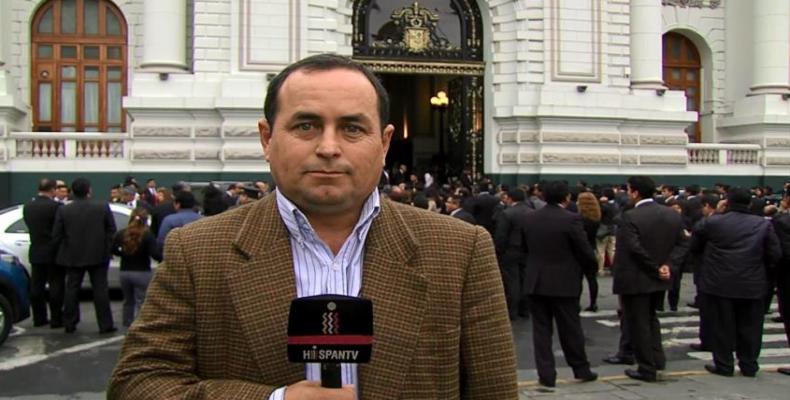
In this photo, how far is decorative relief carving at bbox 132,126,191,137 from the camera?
22.9 metres

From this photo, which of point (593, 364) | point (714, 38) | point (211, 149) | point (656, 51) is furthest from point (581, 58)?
point (593, 364)

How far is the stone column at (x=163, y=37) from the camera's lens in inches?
919

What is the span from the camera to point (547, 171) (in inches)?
974

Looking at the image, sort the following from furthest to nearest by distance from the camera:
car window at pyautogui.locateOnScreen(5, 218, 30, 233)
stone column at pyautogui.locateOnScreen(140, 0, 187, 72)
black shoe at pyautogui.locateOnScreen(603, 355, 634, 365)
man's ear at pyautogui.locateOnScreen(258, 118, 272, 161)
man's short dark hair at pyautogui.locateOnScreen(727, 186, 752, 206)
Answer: stone column at pyautogui.locateOnScreen(140, 0, 187, 72)
car window at pyautogui.locateOnScreen(5, 218, 30, 233)
black shoe at pyautogui.locateOnScreen(603, 355, 634, 365)
man's short dark hair at pyautogui.locateOnScreen(727, 186, 752, 206)
man's ear at pyautogui.locateOnScreen(258, 118, 272, 161)

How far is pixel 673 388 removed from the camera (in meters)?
8.35

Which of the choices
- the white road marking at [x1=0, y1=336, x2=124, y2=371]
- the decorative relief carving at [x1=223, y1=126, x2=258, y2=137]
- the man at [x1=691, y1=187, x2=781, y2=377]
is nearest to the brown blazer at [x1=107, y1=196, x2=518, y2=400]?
the man at [x1=691, y1=187, x2=781, y2=377]

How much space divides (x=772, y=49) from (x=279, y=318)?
29981 millimetres

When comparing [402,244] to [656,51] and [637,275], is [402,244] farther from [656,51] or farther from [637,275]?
[656,51]

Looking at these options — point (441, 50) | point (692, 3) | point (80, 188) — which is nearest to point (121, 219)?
point (80, 188)

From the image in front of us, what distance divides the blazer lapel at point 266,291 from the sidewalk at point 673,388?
5910 millimetres

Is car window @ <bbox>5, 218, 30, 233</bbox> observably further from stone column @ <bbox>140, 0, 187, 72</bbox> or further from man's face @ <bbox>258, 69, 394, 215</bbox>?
man's face @ <bbox>258, 69, 394, 215</bbox>

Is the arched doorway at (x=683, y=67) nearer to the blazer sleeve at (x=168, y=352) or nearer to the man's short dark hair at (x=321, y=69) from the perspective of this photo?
the man's short dark hair at (x=321, y=69)

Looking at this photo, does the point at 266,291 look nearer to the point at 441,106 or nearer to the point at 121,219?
the point at 121,219

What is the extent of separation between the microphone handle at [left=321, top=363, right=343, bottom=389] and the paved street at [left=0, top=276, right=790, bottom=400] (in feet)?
20.5
